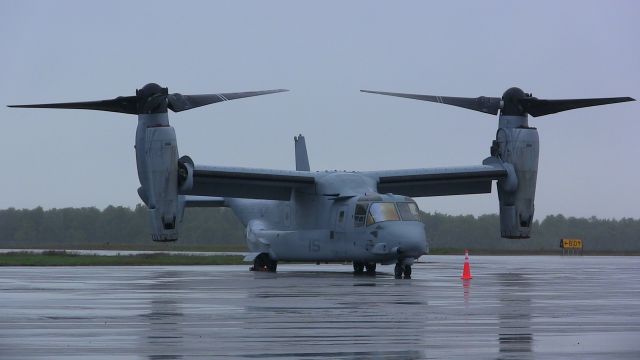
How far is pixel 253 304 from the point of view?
18.0m

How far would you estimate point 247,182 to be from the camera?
33.9 meters

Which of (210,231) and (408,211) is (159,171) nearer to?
(408,211)

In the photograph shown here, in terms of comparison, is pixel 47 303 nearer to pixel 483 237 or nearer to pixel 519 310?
pixel 519 310

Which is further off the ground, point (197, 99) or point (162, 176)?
point (197, 99)

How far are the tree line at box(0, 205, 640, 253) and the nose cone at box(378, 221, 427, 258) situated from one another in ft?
199

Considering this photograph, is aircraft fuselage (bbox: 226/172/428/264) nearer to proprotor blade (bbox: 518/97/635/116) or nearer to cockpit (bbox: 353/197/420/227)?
cockpit (bbox: 353/197/420/227)

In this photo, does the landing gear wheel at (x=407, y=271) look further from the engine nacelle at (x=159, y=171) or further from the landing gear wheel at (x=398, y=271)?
the engine nacelle at (x=159, y=171)

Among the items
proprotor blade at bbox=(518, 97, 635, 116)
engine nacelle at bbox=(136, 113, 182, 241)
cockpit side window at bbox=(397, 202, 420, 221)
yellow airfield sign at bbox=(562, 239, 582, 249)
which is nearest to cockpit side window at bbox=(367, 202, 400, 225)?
cockpit side window at bbox=(397, 202, 420, 221)

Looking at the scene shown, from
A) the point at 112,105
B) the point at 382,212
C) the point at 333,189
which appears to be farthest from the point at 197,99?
the point at 382,212

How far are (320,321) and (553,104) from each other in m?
22.4

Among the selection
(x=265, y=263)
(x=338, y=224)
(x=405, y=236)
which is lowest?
(x=265, y=263)

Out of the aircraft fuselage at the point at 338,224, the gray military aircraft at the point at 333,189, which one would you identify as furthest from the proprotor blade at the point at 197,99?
the aircraft fuselage at the point at 338,224

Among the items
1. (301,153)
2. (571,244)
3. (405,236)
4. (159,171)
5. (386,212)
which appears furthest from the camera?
(571,244)

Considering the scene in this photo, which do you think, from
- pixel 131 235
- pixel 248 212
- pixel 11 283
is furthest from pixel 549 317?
pixel 131 235
